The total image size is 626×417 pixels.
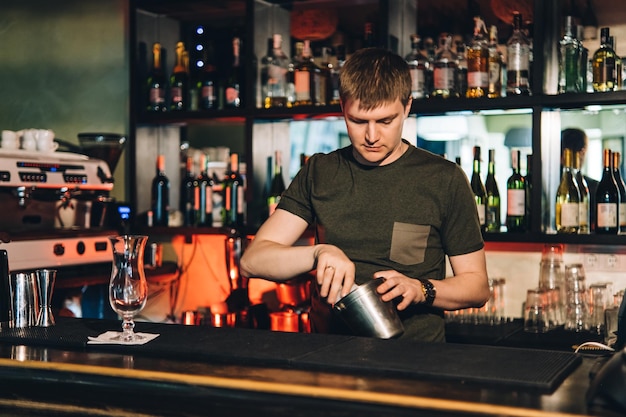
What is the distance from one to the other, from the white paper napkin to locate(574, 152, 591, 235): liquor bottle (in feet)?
5.78

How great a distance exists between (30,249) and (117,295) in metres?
1.60

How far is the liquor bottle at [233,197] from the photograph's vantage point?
3713 millimetres

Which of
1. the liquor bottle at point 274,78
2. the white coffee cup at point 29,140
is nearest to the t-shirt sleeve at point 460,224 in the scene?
the liquor bottle at point 274,78

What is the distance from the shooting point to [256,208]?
3588mm

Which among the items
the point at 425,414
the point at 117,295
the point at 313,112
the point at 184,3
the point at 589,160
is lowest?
the point at 425,414

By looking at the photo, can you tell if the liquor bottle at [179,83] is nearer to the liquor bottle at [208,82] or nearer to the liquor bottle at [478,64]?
the liquor bottle at [208,82]

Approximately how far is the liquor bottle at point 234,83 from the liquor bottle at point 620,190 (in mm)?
1581

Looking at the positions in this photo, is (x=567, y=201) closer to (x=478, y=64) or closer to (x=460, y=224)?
(x=478, y=64)

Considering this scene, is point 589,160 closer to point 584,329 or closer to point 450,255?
point 584,329

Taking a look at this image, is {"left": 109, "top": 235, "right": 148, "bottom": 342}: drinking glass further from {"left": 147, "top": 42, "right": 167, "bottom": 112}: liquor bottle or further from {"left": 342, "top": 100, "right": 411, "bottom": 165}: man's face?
{"left": 147, "top": 42, "right": 167, "bottom": 112}: liquor bottle

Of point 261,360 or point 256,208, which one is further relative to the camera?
point 256,208

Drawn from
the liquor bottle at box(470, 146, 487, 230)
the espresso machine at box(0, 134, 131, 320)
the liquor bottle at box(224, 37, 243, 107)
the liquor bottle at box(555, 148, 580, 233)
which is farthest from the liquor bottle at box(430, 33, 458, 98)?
the espresso machine at box(0, 134, 131, 320)

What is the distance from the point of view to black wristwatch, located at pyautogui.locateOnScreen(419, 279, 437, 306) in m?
1.99

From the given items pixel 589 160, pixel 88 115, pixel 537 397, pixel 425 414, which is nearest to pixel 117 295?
pixel 425 414
